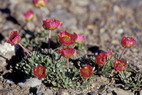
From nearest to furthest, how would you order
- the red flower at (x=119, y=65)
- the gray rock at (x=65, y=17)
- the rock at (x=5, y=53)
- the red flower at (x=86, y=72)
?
the red flower at (x=86, y=72), the red flower at (x=119, y=65), the rock at (x=5, y=53), the gray rock at (x=65, y=17)

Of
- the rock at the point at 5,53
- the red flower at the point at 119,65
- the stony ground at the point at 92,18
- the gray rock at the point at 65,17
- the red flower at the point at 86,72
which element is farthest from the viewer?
the gray rock at the point at 65,17

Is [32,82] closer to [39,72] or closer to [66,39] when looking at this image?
[39,72]

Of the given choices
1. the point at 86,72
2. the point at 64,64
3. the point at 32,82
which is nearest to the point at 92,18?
the point at 64,64

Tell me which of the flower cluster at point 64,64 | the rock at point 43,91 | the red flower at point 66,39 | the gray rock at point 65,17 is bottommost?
the gray rock at point 65,17

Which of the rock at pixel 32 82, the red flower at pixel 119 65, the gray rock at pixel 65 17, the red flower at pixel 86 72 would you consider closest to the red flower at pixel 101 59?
the red flower at pixel 119 65

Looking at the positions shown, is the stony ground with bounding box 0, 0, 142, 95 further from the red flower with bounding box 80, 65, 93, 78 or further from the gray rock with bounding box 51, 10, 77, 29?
the red flower with bounding box 80, 65, 93, 78

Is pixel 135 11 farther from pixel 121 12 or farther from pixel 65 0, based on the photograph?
pixel 65 0

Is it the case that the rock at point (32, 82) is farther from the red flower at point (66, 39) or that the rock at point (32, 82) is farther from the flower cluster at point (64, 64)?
the red flower at point (66, 39)
